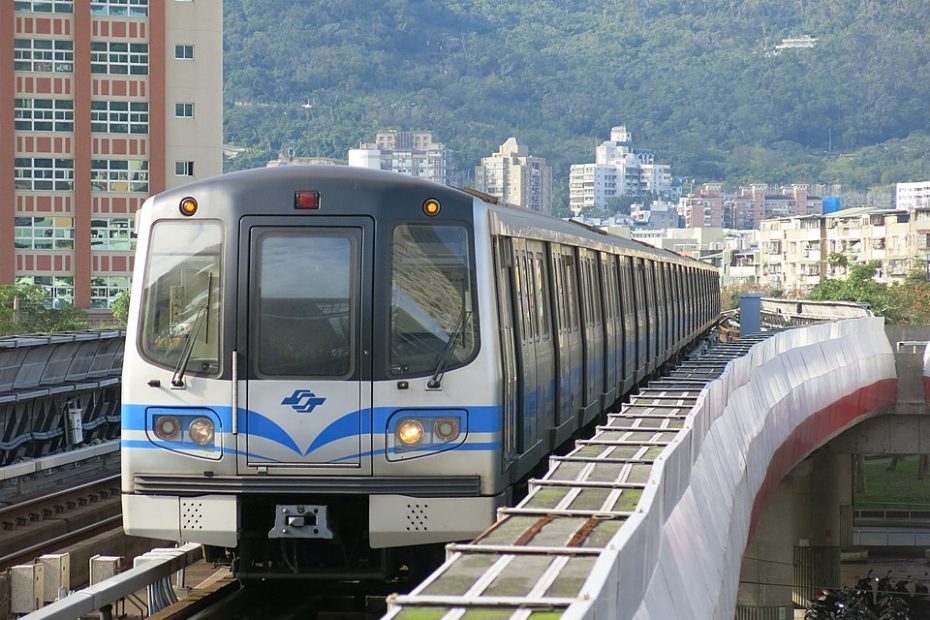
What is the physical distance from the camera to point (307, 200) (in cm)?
972

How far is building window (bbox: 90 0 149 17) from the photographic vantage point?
76812mm

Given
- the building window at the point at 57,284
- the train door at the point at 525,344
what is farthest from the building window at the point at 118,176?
the train door at the point at 525,344

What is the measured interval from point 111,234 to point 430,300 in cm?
7078

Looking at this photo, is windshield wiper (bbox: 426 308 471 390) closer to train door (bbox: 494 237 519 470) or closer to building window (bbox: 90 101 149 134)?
train door (bbox: 494 237 519 470)

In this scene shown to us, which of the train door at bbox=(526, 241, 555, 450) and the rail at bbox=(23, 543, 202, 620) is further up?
the train door at bbox=(526, 241, 555, 450)

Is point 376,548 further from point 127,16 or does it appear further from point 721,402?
point 127,16

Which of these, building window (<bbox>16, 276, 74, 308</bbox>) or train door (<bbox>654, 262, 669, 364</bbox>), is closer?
train door (<bbox>654, 262, 669, 364</bbox>)

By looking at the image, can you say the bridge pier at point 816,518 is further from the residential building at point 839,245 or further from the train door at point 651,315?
the residential building at point 839,245

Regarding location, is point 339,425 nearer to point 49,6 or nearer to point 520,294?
point 520,294

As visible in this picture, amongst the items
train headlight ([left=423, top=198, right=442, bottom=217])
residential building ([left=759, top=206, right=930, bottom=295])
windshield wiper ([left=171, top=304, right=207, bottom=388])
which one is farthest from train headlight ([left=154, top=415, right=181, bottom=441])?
residential building ([left=759, top=206, right=930, bottom=295])

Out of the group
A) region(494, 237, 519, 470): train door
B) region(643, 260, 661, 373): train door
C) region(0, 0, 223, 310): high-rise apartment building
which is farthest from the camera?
region(0, 0, 223, 310): high-rise apartment building

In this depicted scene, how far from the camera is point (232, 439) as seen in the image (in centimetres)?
957

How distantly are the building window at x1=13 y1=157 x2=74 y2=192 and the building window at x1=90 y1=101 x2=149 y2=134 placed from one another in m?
2.35

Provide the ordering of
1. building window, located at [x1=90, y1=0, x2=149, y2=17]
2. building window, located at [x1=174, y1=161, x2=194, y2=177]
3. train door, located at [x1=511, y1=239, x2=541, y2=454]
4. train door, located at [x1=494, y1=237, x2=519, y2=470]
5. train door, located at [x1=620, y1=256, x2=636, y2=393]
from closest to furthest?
train door, located at [x1=494, y1=237, x2=519, y2=470], train door, located at [x1=511, y1=239, x2=541, y2=454], train door, located at [x1=620, y1=256, x2=636, y2=393], building window, located at [x1=90, y1=0, x2=149, y2=17], building window, located at [x1=174, y1=161, x2=194, y2=177]
